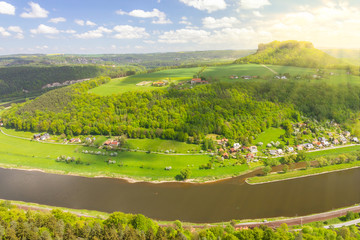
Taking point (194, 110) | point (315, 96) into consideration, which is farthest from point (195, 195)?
point (315, 96)

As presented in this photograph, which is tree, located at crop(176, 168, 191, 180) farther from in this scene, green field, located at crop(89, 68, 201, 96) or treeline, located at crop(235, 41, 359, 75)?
treeline, located at crop(235, 41, 359, 75)

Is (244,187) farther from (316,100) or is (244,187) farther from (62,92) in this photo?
(62,92)

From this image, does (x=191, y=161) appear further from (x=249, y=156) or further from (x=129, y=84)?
(x=129, y=84)

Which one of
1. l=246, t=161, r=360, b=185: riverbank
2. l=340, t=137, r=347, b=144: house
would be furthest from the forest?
l=246, t=161, r=360, b=185: riverbank

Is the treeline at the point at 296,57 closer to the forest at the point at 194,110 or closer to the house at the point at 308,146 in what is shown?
the forest at the point at 194,110

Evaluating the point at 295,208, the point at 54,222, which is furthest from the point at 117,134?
the point at 295,208

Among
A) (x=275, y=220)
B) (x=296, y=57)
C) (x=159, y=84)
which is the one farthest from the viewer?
(x=296, y=57)
